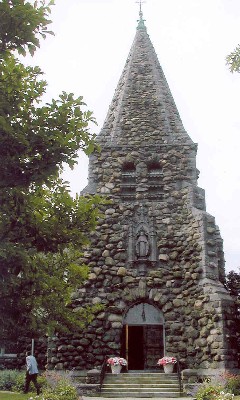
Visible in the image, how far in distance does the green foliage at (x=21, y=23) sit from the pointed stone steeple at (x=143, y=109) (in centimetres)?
1207

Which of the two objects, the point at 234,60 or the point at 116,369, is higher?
the point at 234,60

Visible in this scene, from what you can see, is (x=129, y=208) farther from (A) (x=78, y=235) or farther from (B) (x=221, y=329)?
(A) (x=78, y=235)

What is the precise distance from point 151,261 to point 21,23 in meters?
11.7

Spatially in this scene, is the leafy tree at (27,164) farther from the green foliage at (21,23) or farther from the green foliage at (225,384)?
the green foliage at (225,384)

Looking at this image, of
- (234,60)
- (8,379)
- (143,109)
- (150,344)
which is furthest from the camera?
(143,109)

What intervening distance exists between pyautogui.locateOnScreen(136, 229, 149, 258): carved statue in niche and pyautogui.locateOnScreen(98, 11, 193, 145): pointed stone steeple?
13.9 ft

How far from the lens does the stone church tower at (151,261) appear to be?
1730 cm

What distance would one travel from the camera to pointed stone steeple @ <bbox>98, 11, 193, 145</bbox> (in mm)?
20953

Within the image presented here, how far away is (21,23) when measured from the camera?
851 cm

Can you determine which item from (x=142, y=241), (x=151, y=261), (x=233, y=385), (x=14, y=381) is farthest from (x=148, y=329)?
(x=14, y=381)

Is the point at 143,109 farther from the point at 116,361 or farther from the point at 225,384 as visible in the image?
the point at 225,384

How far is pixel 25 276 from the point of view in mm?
8727

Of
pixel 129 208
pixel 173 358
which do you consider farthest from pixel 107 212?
→ pixel 173 358

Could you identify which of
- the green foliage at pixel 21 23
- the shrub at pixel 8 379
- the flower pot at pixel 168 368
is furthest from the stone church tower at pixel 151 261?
the green foliage at pixel 21 23
